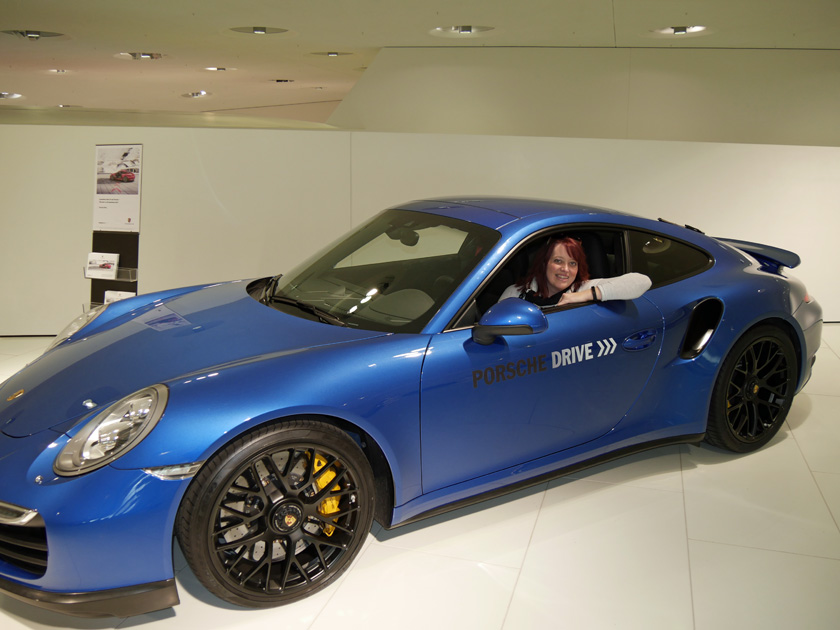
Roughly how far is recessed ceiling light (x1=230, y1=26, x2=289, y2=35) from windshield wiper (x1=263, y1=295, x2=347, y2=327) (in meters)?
5.30

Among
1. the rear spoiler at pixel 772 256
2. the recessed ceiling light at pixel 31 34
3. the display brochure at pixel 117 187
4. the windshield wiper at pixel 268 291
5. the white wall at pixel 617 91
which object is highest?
the recessed ceiling light at pixel 31 34

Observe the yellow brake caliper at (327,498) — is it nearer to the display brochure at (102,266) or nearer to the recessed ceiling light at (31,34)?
the display brochure at (102,266)

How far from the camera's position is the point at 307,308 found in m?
2.86

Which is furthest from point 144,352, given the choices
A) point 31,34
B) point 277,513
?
point 31,34

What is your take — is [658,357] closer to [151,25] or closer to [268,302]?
[268,302]

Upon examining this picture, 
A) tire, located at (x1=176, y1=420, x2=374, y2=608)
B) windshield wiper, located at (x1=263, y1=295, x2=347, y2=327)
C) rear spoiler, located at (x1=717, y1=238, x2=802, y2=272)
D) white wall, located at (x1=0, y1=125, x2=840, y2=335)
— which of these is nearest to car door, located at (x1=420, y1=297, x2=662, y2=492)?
tire, located at (x1=176, y1=420, x2=374, y2=608)

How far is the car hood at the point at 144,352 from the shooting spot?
93.0 inches

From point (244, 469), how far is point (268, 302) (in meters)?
1.00

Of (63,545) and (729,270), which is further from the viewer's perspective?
(729,270)

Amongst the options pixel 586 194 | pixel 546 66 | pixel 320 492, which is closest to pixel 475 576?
pixel 320 492

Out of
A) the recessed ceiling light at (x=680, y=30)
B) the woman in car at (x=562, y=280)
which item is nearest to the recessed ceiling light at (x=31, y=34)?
the recessed ceiling light at (x=680, y=30)

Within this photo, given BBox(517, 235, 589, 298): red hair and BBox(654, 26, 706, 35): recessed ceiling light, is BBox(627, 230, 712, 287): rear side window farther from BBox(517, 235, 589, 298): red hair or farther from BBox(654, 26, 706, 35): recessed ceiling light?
BBox(654, 26, 706, 35): recessed ceiling light

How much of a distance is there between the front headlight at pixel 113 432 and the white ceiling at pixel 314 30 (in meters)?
4.17

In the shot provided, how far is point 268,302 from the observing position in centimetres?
303
